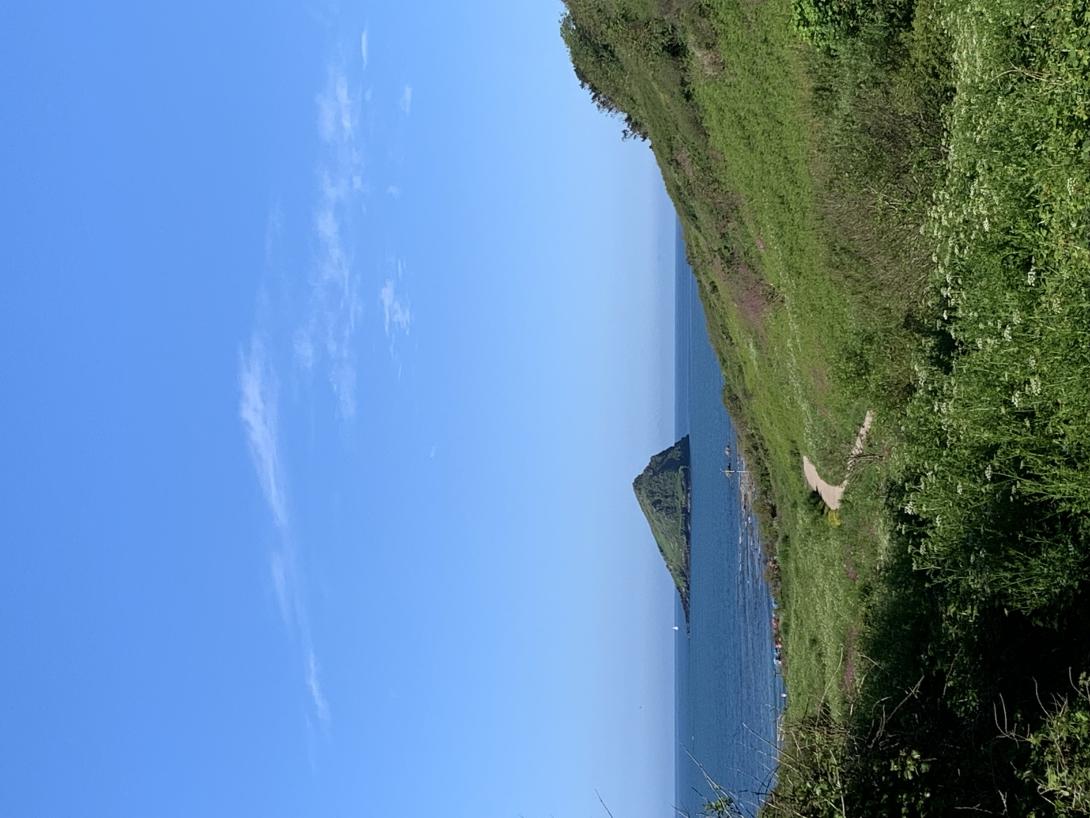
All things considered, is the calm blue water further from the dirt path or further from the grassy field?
the grassy field

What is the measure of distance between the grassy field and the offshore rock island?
55.4 m

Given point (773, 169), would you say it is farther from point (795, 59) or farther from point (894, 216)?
point (894, 216)

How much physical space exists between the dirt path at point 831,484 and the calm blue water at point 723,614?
13.9 meters

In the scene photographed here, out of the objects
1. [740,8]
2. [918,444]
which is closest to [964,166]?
[918,444]

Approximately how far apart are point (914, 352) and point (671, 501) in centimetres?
7837

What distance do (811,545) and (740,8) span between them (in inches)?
802

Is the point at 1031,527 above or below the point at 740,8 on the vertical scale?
below

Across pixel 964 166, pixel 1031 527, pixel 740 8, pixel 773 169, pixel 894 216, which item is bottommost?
pixel 1031 527

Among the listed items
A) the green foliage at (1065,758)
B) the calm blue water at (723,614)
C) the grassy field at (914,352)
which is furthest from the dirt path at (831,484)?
the green foliage at (1065,758)

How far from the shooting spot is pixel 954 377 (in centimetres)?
1697

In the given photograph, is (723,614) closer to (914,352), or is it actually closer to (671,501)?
(671,501)

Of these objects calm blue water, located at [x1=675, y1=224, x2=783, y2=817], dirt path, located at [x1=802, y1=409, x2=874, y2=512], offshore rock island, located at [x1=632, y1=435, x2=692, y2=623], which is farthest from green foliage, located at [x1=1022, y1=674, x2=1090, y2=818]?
offshore rock island, located at [x1=632, y1=435, x2=692, y2=623]

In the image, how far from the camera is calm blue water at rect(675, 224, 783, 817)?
180 ft

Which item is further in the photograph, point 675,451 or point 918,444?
point 675,451
